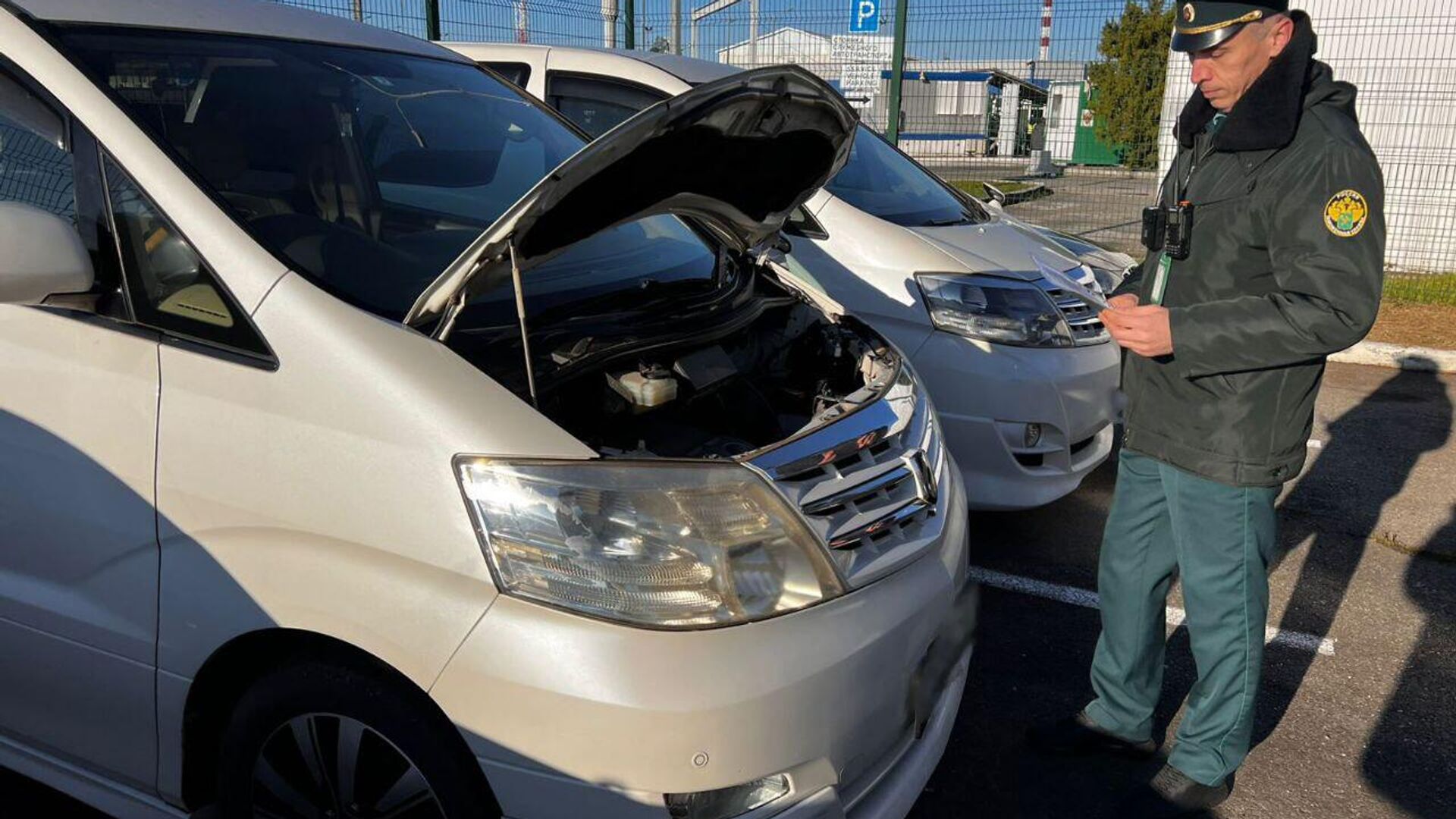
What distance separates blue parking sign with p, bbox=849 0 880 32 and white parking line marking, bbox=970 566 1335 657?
21.7 ft

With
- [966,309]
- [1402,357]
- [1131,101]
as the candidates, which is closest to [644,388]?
[966,309]

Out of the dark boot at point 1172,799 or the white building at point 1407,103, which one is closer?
the dark boot at point 1172,799

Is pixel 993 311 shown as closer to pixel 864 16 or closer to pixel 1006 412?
pixel 1006 412

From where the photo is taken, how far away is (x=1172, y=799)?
2.58 m

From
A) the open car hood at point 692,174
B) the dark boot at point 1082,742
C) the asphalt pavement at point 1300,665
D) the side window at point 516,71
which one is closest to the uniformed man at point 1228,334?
the dark boot at point 1082,742

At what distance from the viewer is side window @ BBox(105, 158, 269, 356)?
1895 millimetres

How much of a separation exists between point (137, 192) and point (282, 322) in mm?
469

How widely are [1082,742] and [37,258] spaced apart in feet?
8.81

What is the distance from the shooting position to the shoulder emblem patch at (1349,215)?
216 centimetres

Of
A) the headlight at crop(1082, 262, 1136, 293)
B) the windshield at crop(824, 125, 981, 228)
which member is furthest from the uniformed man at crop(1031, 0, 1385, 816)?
the headlight at crop(1082, 262, 1136, 293)

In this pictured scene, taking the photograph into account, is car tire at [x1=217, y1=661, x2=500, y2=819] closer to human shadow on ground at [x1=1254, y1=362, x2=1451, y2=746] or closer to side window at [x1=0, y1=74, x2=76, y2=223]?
side window at [x1=0, y1=74, x2=76, y2=223]

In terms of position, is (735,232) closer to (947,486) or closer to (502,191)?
(502,191)

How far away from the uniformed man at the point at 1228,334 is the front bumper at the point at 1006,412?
3.72ft

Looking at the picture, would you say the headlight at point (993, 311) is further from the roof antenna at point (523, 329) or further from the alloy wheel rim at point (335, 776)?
the alloy wheel rim at point (335, 776)
